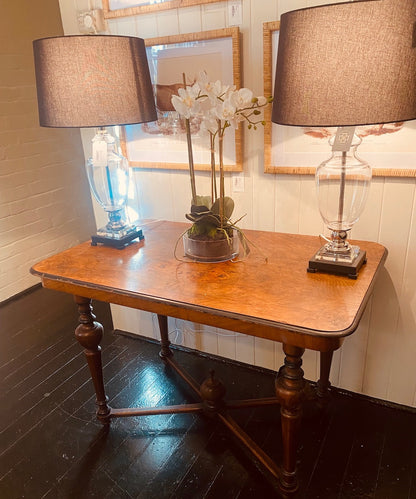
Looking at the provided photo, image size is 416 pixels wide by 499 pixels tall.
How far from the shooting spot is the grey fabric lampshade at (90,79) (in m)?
1.37

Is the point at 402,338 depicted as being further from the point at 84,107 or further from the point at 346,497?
the point at 84,107

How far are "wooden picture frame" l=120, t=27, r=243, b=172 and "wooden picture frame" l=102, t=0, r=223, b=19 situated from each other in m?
0.12

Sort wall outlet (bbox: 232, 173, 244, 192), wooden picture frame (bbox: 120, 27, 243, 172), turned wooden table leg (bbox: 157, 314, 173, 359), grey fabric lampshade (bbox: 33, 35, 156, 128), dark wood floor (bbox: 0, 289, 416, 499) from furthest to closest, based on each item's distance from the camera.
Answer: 1. turned wooden table leg (bbox: 157, 314, 173, 359)
2. wall outlet (bbox: 232, 173, 244, 192)
3. wooden picture frame (bbox: 120, 27, 243, 172)
4. dark wood floor (bbox: 0, 289, 416, 499)
5. grey fabric lampshade (bbox: 33, 35, 156, 128)

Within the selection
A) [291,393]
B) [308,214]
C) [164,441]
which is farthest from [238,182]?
[164,441]

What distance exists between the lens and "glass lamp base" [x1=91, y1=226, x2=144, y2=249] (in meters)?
1.64

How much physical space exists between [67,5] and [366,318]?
6.47 ft

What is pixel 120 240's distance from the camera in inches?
64.3

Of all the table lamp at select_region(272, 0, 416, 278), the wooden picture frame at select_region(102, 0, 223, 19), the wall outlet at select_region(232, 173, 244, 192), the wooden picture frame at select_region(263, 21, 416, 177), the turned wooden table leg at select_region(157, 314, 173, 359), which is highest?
the wooden picture frame at select_region(102, 0, 223, 19)

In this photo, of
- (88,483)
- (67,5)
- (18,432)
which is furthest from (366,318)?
(67,5)

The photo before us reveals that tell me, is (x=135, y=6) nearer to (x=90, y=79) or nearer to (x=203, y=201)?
(x=90, y=79)

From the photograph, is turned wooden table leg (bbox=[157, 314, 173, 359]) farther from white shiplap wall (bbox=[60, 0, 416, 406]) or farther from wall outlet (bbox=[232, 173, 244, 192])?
wall outlet (bbox=[232, 173, 244, 192])

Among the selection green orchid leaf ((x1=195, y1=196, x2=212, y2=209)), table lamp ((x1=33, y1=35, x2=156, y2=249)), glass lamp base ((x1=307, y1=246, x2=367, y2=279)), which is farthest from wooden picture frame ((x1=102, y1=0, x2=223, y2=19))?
glass lamp base ((x1=307, y1=246, x2=367, y2=279))

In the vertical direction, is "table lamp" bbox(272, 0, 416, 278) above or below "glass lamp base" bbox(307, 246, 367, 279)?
above

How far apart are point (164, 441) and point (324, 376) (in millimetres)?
738
